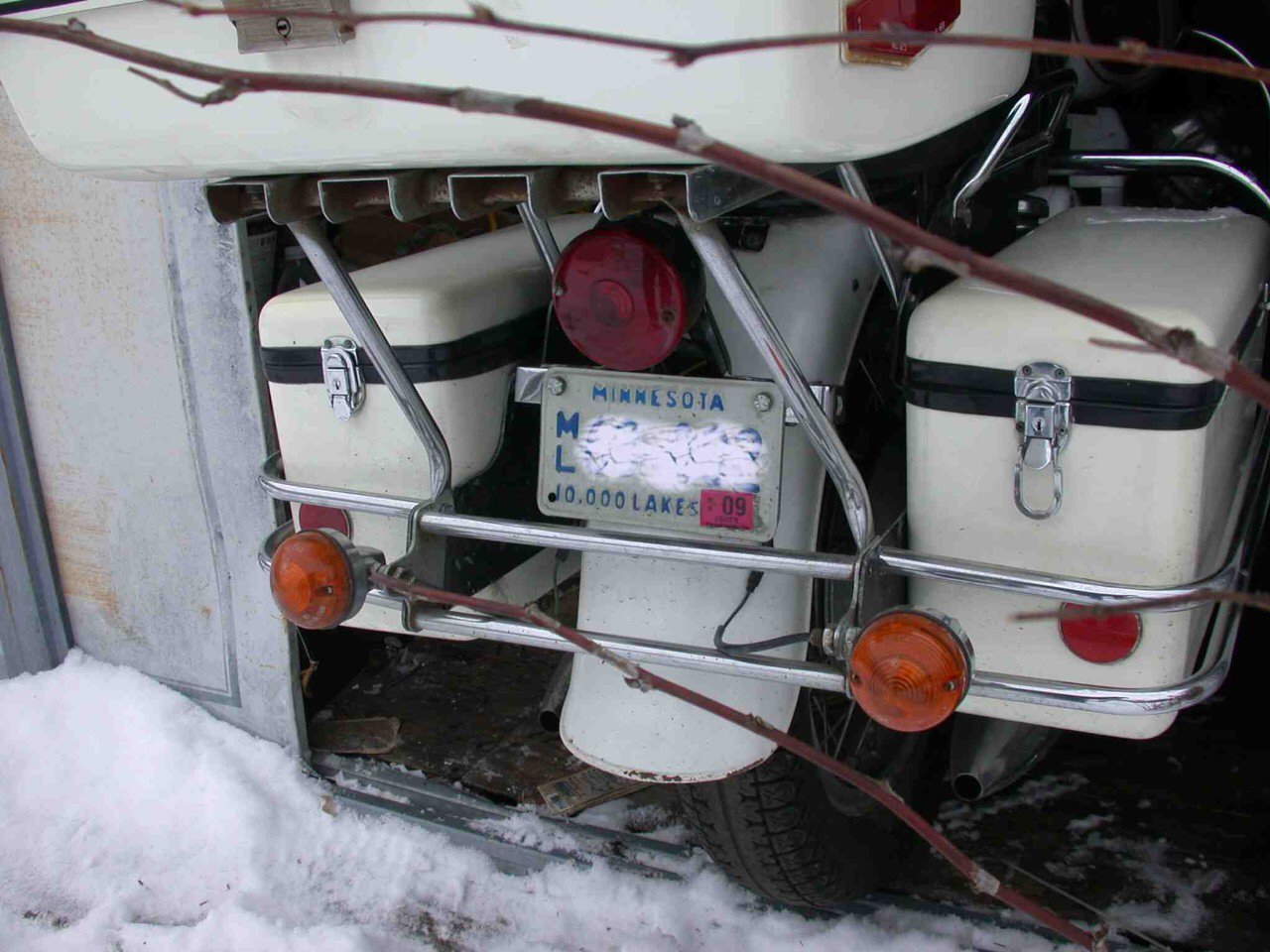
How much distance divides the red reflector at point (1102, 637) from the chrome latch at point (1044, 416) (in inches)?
6.0

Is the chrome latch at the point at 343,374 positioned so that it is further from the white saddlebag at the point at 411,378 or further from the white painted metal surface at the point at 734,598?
the white painted metal surface at the point at 734,598

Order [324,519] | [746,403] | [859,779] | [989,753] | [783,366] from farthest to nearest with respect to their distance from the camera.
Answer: [989,753] → [324,519] → [746,403] → [783,366] → [859,779]

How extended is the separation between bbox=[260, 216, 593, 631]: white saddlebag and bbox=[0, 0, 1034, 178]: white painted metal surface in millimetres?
257

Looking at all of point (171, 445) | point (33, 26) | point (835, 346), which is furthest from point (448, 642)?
point (33, 26)

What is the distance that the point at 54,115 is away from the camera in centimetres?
138

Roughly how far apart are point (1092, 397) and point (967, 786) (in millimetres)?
804

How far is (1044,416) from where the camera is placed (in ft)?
3.93

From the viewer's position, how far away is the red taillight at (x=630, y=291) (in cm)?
133

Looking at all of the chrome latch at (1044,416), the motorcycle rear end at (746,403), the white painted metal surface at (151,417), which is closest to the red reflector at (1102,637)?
the motorcycle rear end at (746,403)

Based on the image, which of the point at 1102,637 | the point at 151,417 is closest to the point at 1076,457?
the point at 1102,637

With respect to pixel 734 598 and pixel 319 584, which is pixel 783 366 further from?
pixel 319 584

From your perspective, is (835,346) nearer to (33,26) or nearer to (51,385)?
(33,26)

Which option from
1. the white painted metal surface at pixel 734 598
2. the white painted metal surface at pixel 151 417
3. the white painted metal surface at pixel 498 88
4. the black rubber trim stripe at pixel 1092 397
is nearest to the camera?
the white painted metal surface at pixel 498 88

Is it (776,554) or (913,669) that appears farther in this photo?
(776,554)
